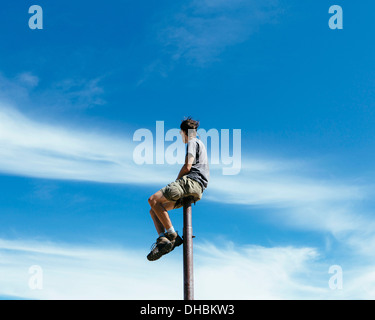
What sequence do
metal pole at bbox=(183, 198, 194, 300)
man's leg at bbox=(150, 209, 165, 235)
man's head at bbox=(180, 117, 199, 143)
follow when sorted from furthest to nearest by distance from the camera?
1. man's head at bbox=(180, 117, 199, 143)
2. man's leg at bbox=(150, 209, 165, 235)
3. metal pole at bbox=(183, 198, 194, 300)

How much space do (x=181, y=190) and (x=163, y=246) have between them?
3.87 feet

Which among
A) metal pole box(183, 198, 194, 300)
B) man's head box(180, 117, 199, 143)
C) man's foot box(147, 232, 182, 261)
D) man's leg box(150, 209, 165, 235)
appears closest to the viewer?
metal pole box(183, 198, 194, 300)

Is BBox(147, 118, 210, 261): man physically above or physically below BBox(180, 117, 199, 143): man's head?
below

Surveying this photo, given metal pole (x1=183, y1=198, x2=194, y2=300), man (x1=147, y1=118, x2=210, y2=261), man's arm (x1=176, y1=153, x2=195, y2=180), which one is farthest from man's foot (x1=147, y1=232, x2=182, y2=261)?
man's arm (x1=176, y1=153, x2=195, y2=180)

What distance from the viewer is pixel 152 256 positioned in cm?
852

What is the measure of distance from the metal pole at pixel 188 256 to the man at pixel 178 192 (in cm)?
35

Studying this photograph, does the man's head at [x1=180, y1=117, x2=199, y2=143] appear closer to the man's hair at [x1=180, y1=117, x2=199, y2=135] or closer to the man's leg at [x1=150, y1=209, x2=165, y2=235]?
the man's hair at [x1=180, y1=117, x2=199, y2=135]

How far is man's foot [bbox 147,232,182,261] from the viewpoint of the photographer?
846 cm

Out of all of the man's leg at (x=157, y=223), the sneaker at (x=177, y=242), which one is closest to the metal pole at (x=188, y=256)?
the sneaker at (x=177, y=242)

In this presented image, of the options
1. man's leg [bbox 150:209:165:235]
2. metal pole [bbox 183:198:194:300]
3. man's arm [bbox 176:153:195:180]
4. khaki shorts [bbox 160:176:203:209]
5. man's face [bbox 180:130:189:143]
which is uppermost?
man's face [bbox 180:130:189:143]

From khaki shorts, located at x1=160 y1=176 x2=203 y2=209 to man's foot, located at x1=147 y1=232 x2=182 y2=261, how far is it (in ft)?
2.27
